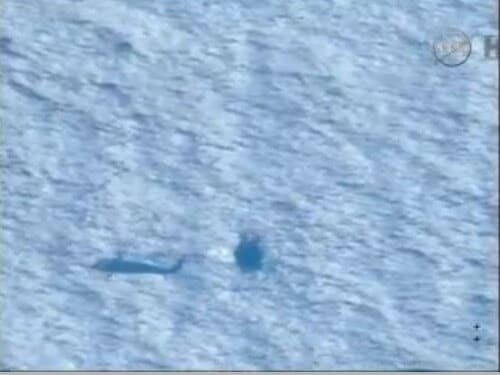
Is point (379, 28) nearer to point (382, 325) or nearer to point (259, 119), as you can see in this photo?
point (259, 119)

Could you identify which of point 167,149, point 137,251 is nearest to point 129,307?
point 137,251

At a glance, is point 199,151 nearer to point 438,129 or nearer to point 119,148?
point 119,148

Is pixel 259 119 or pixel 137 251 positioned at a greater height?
pixel 259 119

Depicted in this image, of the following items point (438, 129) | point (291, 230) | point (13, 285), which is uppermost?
point (438, 129)

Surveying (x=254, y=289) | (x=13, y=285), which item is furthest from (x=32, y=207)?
(x=254, y=289)
